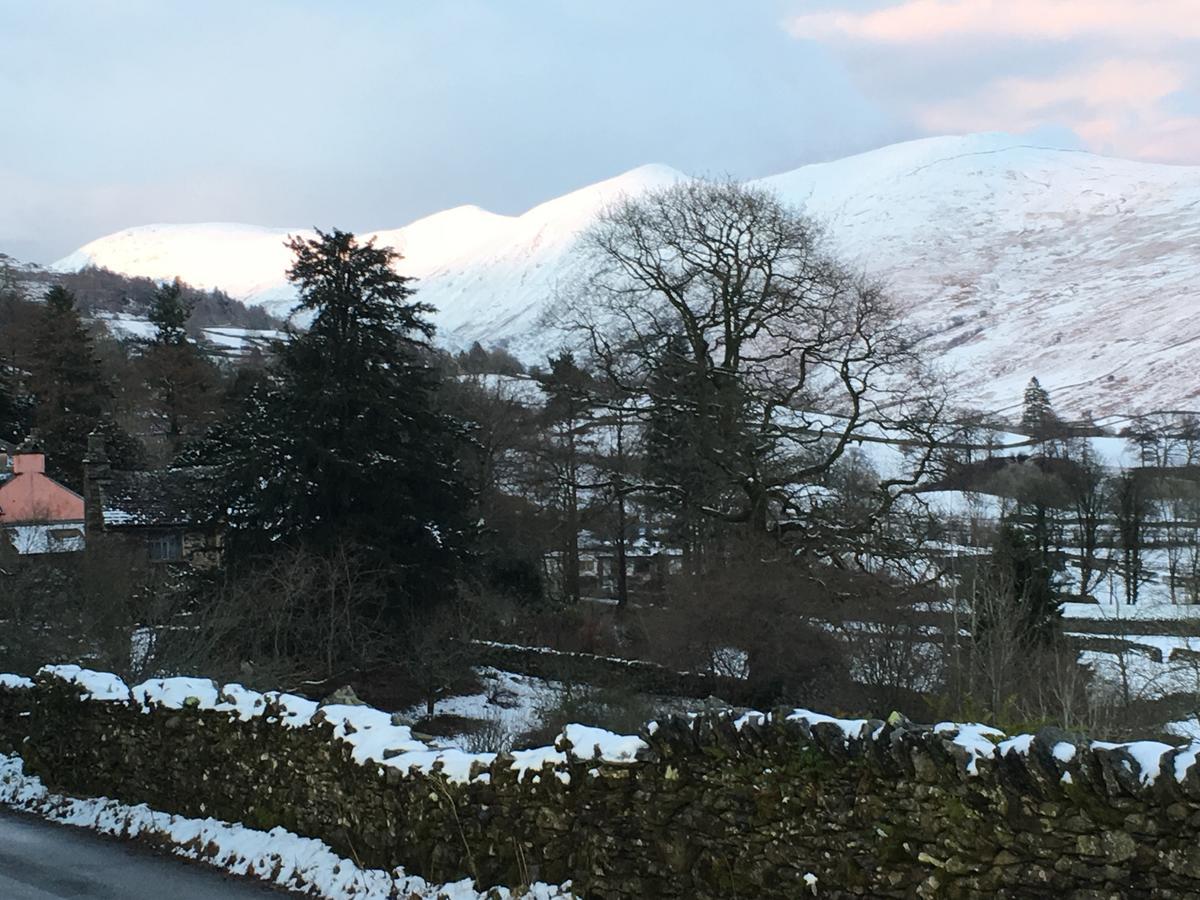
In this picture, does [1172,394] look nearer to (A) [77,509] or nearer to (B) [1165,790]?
(A) [77,509]

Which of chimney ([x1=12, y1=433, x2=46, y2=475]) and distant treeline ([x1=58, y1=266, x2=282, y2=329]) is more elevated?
distant treeline ([x1=58, y1=266, x2=282, y2=329])

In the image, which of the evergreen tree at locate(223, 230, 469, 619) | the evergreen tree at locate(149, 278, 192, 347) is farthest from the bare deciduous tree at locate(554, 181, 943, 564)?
the evergreen tree at locate(149, 278, 192, 347)

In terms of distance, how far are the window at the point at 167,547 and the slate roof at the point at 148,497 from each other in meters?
0.88

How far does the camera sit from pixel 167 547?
44406 millimetres

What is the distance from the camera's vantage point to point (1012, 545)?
28.8 metres

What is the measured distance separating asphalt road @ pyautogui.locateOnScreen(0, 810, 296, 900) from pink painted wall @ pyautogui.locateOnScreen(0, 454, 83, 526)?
120 feet

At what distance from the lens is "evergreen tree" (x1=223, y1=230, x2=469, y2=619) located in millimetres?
30656

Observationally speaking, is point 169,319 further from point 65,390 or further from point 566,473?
point 566,473

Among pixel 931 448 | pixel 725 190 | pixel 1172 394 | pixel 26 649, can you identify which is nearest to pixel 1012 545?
pixel 931 448

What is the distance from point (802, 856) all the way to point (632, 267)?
24.3m

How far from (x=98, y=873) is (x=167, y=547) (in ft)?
124

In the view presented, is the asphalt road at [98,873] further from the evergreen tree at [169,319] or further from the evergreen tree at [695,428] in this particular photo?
the evergreen tree at [169,319]

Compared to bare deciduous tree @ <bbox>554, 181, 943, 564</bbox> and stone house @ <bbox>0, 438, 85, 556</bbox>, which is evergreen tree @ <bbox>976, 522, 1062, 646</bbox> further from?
stone house @ <bbox>0, 438, 85, 556</bbox>

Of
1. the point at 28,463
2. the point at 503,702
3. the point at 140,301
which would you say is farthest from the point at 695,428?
the point at 140,301
